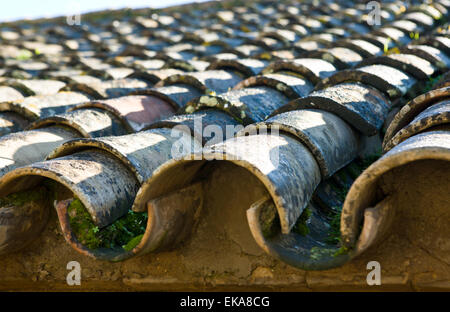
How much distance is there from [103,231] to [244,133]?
74 cm

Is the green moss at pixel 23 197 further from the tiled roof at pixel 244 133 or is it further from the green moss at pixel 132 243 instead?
the green moss at pixel 132 243

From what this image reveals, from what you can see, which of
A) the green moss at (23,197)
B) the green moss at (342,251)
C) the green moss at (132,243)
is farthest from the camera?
the green moss at (23,197)

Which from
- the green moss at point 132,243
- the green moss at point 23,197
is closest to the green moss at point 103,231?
the green moss at point 132,243

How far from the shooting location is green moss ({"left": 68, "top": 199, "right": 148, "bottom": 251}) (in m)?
2.05

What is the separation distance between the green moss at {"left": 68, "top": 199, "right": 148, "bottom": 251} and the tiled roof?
0.06 m

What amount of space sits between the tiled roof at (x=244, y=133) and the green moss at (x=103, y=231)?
6cm

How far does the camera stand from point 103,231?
209 cm

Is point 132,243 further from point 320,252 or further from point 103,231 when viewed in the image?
point 320,252

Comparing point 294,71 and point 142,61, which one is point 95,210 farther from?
point 142,61

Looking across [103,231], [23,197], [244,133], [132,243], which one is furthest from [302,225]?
[23,197]

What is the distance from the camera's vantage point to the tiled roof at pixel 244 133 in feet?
5.87
